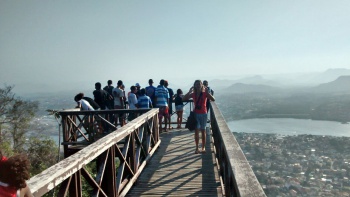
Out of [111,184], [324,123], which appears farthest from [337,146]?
[111,184]

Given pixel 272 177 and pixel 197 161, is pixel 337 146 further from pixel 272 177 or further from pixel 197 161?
pixel 197 161

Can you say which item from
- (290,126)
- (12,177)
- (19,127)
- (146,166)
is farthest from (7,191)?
(290,126)

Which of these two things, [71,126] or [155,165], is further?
[71,126]

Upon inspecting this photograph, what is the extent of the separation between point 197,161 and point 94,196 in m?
3.77

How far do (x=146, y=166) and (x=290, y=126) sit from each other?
13552cm

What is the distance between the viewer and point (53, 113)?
8.15 metres

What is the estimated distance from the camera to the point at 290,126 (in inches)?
5039

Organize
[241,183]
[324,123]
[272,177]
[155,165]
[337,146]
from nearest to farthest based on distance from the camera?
[241,183], [155,165], [272,177], [337,146], [324,123]

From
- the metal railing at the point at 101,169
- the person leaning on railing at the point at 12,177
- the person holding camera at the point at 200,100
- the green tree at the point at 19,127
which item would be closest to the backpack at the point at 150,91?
the metal railing at the point at 101,169

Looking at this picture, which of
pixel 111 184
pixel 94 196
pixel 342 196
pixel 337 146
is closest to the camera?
pixel 94 196

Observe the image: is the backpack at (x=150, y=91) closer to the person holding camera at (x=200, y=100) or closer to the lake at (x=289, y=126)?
the person holding camera at (x=200, y=100)

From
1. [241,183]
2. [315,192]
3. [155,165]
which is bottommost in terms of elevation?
[315,192]

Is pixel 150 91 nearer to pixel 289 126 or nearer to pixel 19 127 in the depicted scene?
pixel 19 127

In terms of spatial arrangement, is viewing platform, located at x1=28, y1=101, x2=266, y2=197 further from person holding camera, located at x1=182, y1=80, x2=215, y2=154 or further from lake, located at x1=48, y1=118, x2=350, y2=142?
lake, located at x1=48, y1=118, x2=350, y2=142
